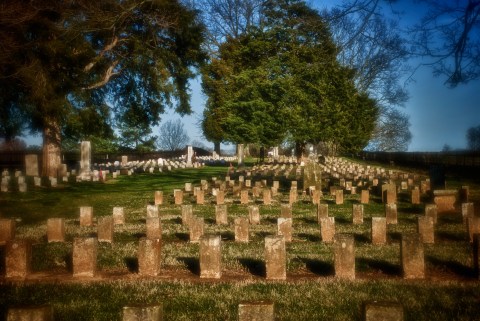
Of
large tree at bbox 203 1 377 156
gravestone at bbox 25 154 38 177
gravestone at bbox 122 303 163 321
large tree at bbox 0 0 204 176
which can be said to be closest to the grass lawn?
gravestone at bbox 122 303 163 321

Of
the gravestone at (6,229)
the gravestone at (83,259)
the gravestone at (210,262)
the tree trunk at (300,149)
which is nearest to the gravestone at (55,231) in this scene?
the gravestone at (6,229)

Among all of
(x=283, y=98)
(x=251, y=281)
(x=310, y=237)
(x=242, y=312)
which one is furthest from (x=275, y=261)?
(x=283, y=98)

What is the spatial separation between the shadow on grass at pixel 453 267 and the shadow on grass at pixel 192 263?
369 centimetres

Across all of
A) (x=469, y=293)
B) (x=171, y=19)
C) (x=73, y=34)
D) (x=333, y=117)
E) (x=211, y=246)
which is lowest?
(x=469, y=293)

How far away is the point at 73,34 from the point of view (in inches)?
943

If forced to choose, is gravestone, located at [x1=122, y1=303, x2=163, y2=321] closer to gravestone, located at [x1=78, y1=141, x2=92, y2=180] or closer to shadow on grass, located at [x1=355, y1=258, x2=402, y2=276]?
shadow on grass, located at [x1=355, y1=258, x2=402, y2=276]

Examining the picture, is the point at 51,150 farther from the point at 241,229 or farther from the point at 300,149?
the point at 300,149

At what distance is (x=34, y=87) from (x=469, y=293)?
882 inches

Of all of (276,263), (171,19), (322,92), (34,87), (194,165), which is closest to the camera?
(276,263)

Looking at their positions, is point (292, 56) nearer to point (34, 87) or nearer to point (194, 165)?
point (194, 165)

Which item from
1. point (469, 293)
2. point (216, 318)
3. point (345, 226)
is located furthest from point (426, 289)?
point (345, 226)

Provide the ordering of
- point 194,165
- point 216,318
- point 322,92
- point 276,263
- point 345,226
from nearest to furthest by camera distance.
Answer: point 216,318, point 276,263, point 345,226, point 322,92, point 194,165

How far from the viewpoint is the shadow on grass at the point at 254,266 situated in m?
6.51

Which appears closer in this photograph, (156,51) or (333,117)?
(156,51)
